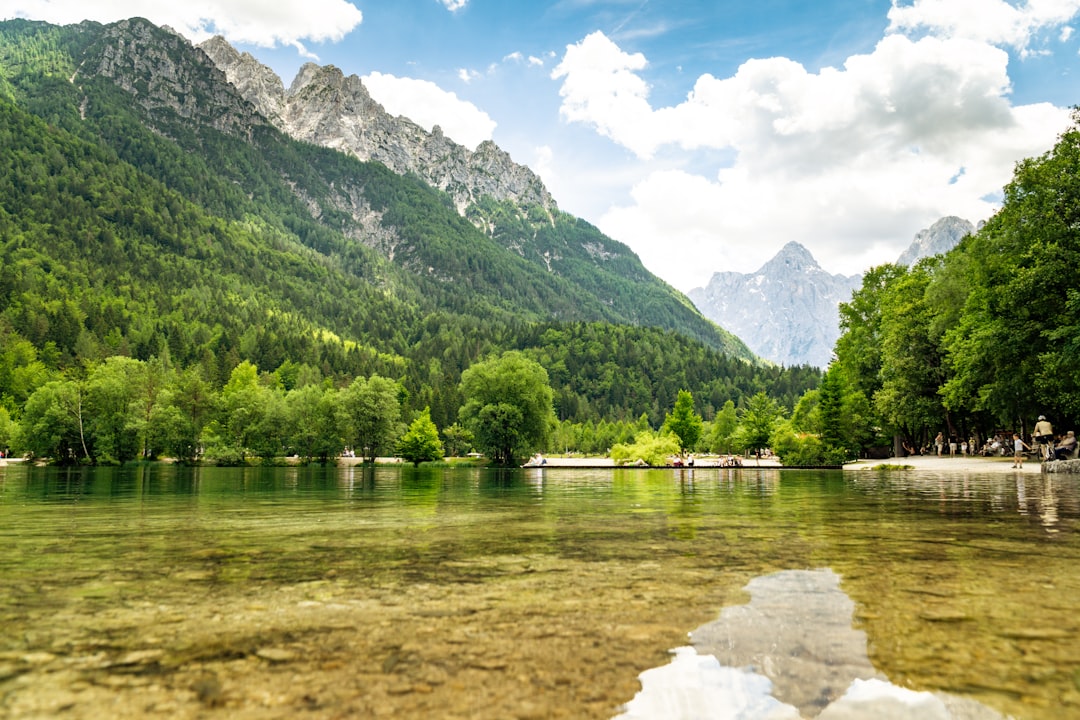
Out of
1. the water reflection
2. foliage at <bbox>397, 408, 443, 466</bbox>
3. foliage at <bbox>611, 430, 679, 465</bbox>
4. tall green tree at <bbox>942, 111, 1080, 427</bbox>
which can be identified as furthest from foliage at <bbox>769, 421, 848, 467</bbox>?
the water reflection

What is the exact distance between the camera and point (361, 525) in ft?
45.6

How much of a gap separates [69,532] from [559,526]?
9219mm

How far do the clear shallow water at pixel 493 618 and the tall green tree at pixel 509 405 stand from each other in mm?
78549

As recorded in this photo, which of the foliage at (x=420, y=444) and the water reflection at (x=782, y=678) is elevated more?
the water reflection at (x=782, y=678)

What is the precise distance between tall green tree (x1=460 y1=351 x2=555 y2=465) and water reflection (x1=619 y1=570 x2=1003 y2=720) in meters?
84.3

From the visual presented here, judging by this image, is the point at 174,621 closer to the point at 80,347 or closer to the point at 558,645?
the point at 558,645

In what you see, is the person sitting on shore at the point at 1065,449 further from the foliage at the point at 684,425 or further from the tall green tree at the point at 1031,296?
the foliage at the point at 684,425

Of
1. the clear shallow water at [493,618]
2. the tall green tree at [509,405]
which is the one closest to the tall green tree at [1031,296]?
the clear shallow water at [493,618]

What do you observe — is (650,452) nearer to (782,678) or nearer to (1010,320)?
(1010,320)

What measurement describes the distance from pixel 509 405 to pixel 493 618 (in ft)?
276

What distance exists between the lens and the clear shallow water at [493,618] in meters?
3.83

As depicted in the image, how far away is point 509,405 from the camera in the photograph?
8950 cm

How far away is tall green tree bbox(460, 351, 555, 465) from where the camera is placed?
90.3m

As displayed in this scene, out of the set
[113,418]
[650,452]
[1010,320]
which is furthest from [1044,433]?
[113,418]
